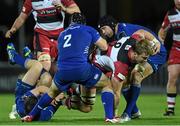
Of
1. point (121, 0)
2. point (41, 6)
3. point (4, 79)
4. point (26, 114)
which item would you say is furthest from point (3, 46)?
point (26, 114)

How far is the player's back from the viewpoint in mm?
11992

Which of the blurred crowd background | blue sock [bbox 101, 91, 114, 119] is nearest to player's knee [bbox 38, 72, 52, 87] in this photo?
blue sock [bbox 101, 91, 114, 119]

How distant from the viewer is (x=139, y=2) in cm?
2344

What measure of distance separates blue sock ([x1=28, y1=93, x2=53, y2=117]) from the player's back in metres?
0.51

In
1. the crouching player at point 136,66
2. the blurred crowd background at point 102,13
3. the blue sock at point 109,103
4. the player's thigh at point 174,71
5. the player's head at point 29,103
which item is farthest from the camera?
the blurred crowd background at point 102,13

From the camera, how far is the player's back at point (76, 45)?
39.3 feet

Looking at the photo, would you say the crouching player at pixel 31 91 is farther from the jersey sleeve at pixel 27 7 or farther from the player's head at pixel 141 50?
the player's head at pixel 141 50

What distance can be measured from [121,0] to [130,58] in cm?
1128

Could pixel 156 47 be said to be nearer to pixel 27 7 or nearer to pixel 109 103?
pixel 109 103

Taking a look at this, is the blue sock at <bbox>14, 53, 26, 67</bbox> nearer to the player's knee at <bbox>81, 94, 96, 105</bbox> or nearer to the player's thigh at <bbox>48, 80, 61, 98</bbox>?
the player's knee at <bbox>81, 94, 96, 105</bbox>

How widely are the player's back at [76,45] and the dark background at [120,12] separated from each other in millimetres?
10515

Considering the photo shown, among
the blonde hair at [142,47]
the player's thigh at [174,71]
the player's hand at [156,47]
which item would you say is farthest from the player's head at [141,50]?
the player's thigh at [174,71]

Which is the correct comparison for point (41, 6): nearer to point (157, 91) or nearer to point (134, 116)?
point (134, 116)

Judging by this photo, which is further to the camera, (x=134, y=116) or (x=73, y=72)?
(x=134, y=116)
